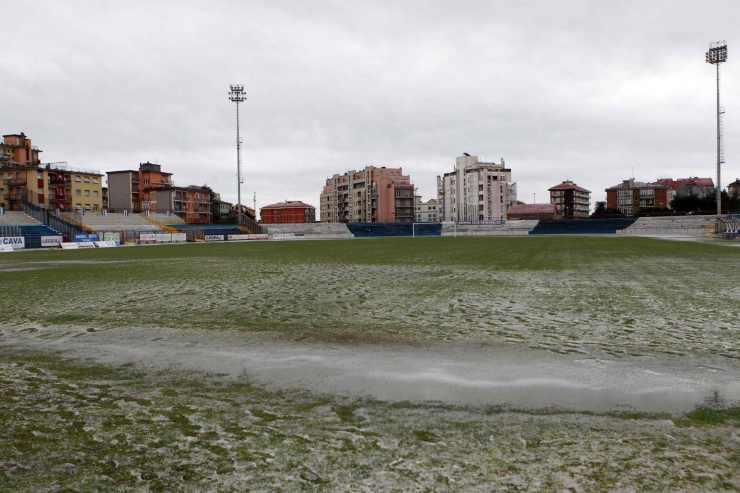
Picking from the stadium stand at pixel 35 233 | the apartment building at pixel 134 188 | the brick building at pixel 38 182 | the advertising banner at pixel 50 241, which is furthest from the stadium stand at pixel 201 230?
the apartment building at pixel 134 188

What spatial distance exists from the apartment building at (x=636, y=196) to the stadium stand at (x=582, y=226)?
6932 centimetres

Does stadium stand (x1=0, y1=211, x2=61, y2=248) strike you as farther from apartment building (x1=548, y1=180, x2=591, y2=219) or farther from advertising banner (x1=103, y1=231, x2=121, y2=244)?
apartment building (x1=548, y1=180, x2=591, y2=219)

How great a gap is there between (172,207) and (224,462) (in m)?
118

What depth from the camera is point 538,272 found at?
66.9ft

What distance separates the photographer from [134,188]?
115812 millimetres

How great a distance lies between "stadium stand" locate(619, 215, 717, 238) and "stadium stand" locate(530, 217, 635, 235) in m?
2.89

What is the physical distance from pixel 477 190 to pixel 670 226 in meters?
62.6

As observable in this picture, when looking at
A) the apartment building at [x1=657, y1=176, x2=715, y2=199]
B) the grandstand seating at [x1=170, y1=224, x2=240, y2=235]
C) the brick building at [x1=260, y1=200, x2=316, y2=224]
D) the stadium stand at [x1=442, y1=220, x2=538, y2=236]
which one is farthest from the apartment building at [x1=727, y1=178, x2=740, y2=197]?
the grandstand seating at [x1=170, y1=224, x2=240, y2=235]

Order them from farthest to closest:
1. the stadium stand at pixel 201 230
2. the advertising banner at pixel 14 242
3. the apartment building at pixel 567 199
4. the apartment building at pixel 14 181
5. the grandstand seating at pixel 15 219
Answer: the apartment building at pixel 567 199 < the apartment building at pixel 14 181 < the stadium stand at pixel 201 230 < the grandstand seating at pixel 15 219 < the advertising banner at pixel 14 242

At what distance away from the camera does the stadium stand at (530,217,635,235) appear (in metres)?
107

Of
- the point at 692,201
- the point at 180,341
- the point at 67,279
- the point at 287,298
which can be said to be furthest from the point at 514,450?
the point at 692,201

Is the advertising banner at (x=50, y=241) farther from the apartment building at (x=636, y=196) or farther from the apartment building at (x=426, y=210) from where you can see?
the apartment building at (x=636, y=196)

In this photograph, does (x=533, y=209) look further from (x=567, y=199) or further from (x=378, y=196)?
(x=378, y=196)

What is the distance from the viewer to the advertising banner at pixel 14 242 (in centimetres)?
5644
